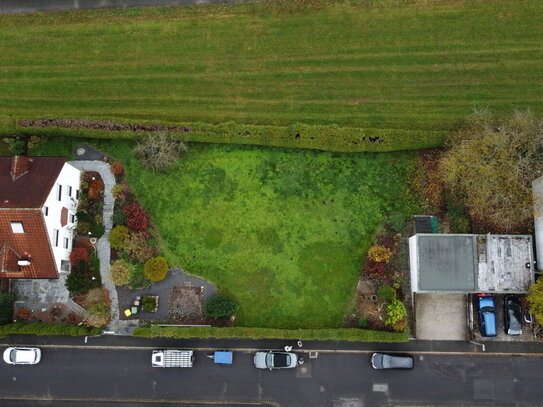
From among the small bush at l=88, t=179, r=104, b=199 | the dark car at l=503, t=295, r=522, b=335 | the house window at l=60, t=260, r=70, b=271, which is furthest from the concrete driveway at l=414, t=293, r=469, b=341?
the house window at l=60, t=260, r=70, b=271

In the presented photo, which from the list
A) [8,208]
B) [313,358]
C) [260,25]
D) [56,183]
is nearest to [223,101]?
[260,25]

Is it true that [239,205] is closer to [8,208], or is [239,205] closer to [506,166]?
[8,208]

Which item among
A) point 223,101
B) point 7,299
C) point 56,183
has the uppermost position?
point 223,101

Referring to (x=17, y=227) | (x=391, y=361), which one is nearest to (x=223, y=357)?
(x=391, y=361)

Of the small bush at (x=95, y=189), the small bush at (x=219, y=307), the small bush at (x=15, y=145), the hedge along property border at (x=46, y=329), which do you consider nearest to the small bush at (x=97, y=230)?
the small bush at (x=95, y=189)

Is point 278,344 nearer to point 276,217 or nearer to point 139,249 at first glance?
point 276,217
